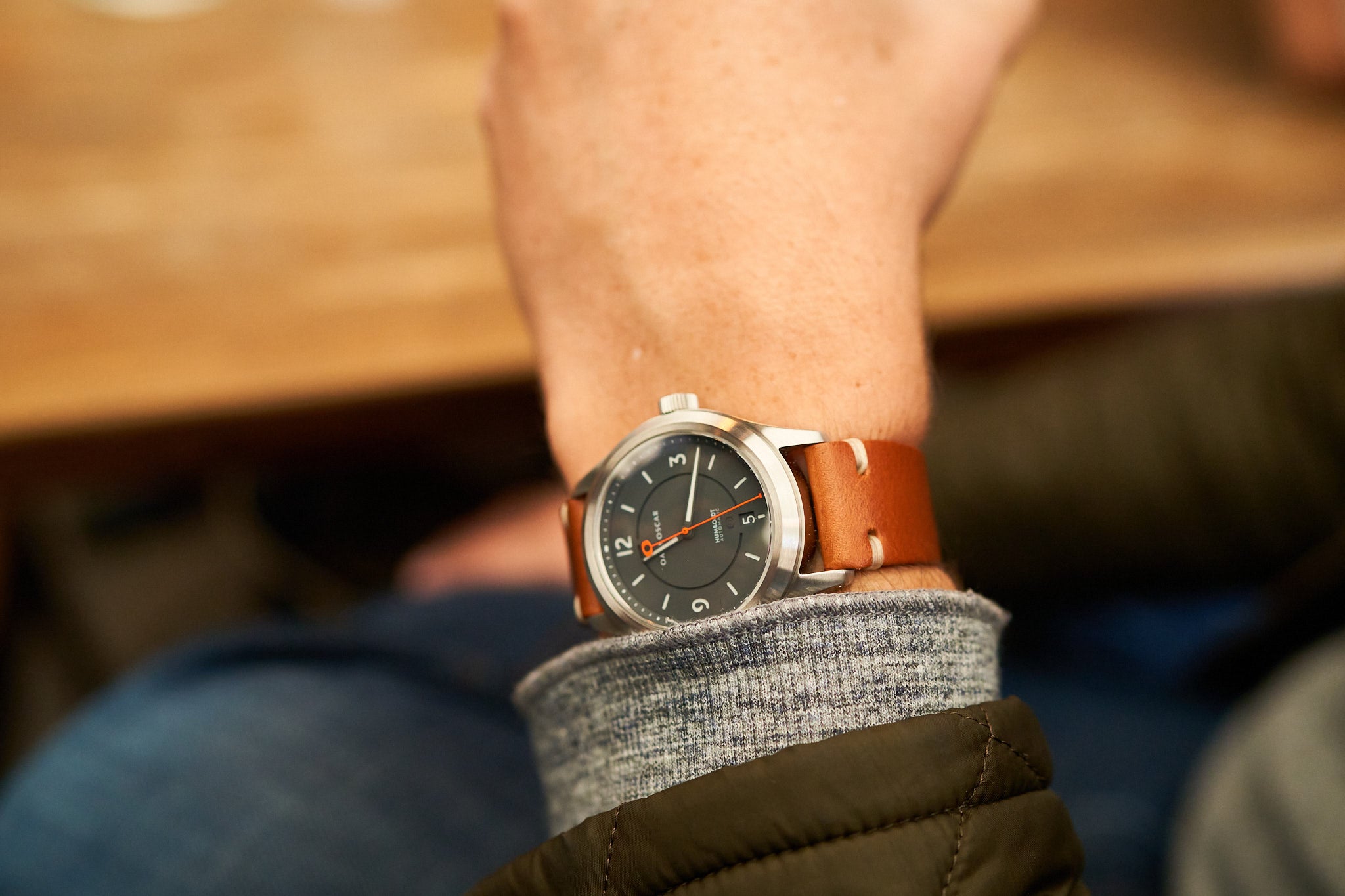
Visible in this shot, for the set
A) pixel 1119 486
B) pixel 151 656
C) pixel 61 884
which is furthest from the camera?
pixel 151 656

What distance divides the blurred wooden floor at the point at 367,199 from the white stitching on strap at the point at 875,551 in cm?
41

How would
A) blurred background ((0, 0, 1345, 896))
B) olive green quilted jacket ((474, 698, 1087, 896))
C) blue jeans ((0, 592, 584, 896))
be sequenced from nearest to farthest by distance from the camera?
olive green quilted jacket ((474, 698, 1087, 896))
blue jeans ((0, 592, 584, 896))
blurred background ((0, 0, 1345, 896))

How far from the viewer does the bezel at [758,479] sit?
314 millimetres

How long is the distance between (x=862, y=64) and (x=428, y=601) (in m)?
0.55

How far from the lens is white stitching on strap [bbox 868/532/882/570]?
32cm

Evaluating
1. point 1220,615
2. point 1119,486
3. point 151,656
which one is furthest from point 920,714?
point 151,656

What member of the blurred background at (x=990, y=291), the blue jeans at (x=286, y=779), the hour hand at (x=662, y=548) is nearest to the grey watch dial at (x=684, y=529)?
the hour hand at (x=662, y=548)

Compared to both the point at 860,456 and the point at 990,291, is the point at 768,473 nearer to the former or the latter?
the point at 860,456

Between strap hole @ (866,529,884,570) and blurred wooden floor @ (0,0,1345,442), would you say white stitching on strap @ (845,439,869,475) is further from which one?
blurred wooden floor @ (0,0,1345,442)

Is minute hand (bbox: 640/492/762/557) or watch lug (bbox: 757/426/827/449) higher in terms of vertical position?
watch lug (bbox: 757/426/827/449)

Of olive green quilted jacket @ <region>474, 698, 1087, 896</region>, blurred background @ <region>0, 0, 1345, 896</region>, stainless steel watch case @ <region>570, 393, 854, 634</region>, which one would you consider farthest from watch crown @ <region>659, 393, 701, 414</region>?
blurred background @ <region>0, 0, 1345, 896</region>

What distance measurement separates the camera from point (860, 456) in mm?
321

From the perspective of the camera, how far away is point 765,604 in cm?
29

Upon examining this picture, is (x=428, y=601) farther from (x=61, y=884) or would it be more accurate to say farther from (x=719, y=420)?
(x=719, y=420)
